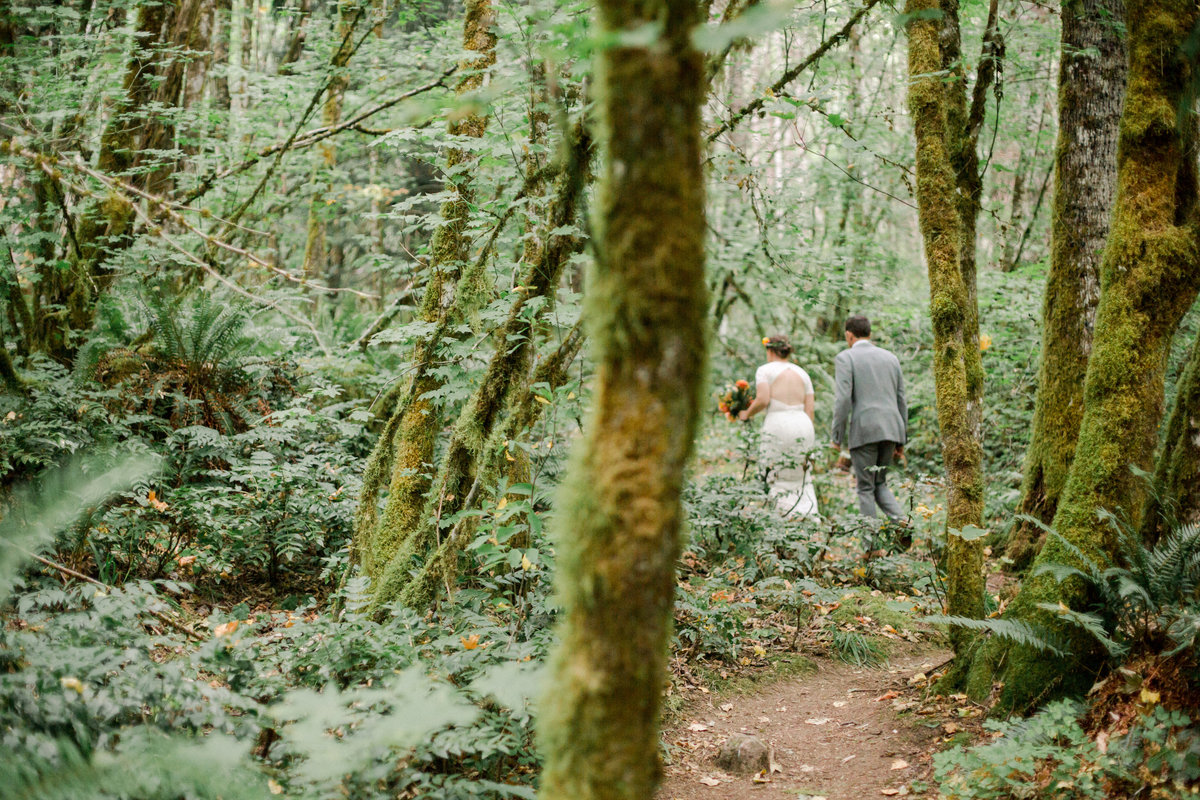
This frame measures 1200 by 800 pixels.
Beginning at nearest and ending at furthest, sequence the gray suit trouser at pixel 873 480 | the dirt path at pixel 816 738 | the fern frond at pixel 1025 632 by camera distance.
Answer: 1. the fern frond at pixel 1025 632
2. the dirt path at pixel 816 738
3. the gray suit trouser at pixel 873 480

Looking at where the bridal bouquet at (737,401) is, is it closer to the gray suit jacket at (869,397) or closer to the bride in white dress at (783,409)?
the bride in white dress at (783,409)

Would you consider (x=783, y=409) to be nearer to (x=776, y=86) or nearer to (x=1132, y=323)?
(x=776, y=86)

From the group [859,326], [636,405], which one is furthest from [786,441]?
[636,405]

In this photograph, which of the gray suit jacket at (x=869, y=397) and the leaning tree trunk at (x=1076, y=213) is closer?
the leaning tree trunk at (x=1076, y=213)

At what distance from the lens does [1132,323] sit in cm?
373

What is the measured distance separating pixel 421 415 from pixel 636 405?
14.0ft

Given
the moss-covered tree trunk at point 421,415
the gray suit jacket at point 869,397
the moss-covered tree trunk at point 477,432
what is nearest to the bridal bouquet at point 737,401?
the gray suit jacket at point 869,397

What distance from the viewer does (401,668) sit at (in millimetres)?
3459

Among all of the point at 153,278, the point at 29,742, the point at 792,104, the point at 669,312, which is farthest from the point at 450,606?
the point at 153,278

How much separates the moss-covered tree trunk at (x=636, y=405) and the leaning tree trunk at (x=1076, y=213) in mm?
5694

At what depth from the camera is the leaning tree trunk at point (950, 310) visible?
446 cm

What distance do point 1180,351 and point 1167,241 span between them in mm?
7137

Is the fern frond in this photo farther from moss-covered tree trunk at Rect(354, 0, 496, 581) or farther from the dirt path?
moss-covered tree trunk at Rect(354, 0, 496, 581)

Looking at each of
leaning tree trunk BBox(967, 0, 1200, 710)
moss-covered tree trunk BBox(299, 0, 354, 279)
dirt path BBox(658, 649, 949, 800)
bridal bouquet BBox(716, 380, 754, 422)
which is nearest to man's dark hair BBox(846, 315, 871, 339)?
bridal bouquet BBox(716, 380, 754, 422)
